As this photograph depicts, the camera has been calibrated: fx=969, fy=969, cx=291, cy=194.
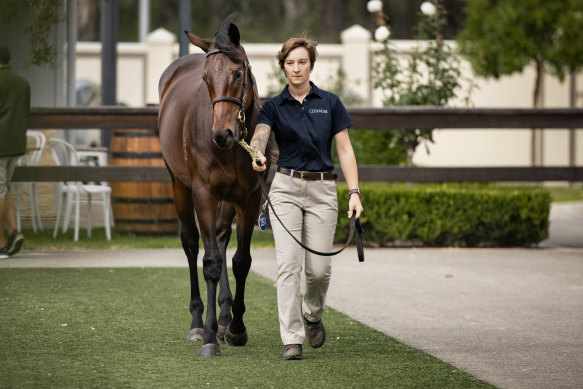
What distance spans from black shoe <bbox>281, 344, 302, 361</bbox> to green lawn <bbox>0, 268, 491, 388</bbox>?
0.06 metres

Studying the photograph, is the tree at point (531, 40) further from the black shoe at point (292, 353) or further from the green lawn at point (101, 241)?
the black shoe at point (292, 353)

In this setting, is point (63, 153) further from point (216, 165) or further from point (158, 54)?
point (158, 54)

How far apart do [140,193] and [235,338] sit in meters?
5.91

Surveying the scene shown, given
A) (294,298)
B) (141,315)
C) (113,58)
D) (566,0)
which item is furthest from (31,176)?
(566,0)

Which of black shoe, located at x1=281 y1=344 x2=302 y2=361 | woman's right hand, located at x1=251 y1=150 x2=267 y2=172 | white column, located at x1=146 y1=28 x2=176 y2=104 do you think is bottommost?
black shoe, located at x1=281 y1=344 x2=302 y2=361

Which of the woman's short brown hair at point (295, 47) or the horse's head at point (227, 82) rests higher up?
the woman's short brown hair at point (295, 47)

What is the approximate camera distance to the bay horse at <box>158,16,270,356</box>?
5426 millimetres

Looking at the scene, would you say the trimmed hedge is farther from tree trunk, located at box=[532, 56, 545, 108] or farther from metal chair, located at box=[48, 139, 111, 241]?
tree trunk, located at box=[532, 56, 545, 108]

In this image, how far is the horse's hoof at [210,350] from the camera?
5.46 m

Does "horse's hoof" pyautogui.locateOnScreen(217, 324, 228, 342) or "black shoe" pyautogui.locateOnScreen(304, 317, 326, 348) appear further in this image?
"horse's hoof" pyautogui.locateOnScreen(217, 324, 228, 342)

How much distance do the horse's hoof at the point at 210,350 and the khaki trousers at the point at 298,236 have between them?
414 mm

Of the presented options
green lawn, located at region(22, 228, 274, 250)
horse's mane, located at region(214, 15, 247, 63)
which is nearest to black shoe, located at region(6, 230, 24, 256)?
green lawn, located at region(22, 228, 274, 250)

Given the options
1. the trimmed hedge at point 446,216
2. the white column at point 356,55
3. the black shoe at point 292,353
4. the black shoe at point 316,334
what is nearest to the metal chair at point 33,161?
the trimmed hedge at point 446,216

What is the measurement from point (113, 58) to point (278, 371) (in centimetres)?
912
